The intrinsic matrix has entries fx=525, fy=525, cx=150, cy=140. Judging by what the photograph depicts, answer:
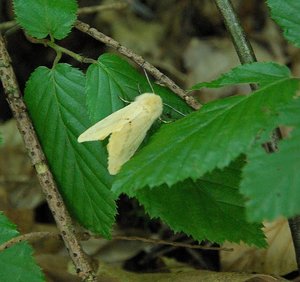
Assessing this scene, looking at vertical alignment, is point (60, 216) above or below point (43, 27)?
below

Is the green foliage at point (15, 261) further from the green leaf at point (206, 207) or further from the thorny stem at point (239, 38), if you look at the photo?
the thorny stem at point (239, 38)

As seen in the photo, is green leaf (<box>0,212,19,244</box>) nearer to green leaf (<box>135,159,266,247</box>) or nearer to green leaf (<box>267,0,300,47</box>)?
green leaf (<box>135,159,266,247</box>)

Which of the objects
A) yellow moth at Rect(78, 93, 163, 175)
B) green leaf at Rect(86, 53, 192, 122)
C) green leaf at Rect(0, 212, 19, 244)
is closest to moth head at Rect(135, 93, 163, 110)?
yellow moth at Rect(78, 93, 163, 175)

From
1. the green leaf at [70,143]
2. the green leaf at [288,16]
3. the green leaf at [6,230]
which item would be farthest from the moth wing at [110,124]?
the green leaf at [288,16]

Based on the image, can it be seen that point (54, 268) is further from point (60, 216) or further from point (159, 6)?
point (159, 6)

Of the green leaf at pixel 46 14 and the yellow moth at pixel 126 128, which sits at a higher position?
the green leaf at pixel 46 14

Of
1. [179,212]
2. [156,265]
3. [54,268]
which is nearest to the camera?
[179,212]

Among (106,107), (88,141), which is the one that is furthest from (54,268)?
(106,107)

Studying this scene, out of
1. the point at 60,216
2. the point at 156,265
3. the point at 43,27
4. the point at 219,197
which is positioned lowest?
the point at 156,265
